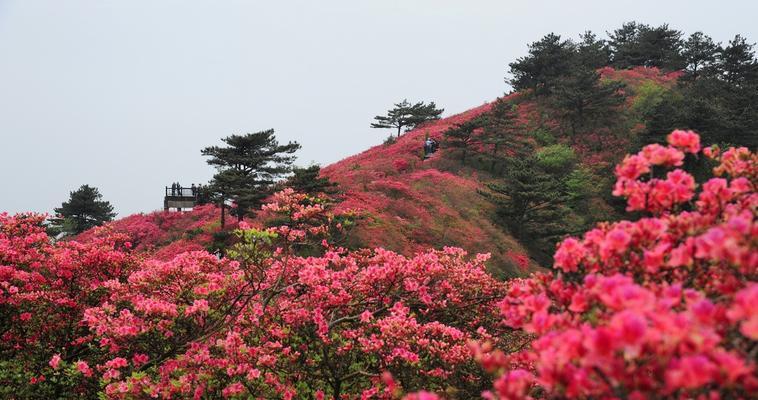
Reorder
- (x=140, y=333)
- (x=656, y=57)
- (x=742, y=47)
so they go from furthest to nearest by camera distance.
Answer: (x=656, y=57) < (x=742, y=47) < (x=140, y=333)

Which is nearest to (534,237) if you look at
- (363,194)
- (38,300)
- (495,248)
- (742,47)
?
(495,248)

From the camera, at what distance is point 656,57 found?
45875mm

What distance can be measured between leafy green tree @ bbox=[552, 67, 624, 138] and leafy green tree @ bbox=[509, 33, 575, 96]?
4599mm

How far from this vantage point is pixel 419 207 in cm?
2103

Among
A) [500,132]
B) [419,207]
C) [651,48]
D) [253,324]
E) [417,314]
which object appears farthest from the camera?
[651,48]

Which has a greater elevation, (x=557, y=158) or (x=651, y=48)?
(x=651, y=48)

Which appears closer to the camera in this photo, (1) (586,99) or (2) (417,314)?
(2) (417,314)

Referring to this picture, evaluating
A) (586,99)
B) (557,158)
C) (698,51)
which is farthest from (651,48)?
(557,158)

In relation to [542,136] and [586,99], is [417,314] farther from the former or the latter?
[586,99]

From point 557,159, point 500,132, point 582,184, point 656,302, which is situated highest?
point 500,132

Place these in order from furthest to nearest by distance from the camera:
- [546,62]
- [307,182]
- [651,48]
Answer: [651,48]
[546,62]
[307,182]

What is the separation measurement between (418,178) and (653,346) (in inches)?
914

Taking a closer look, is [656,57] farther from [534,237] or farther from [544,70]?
[534,237]

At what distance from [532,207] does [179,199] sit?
2281cm
